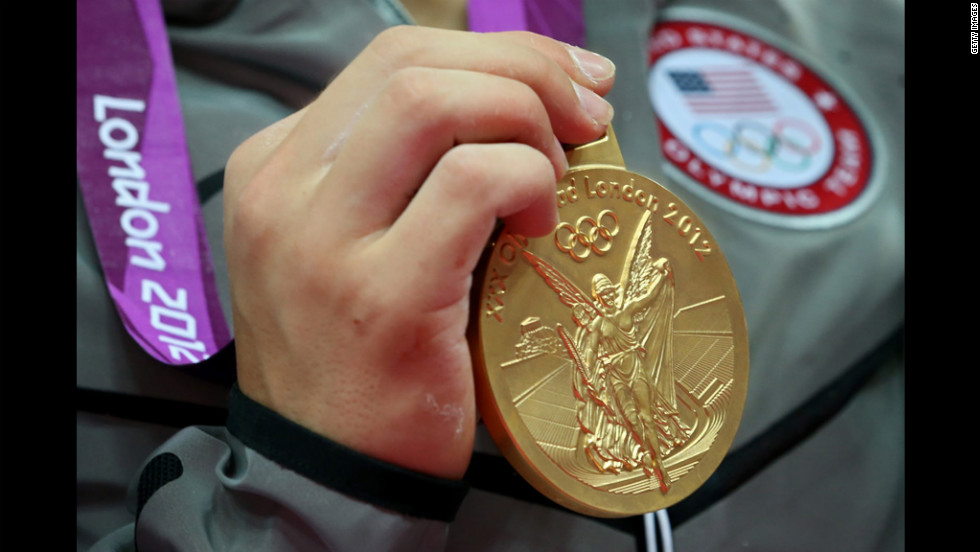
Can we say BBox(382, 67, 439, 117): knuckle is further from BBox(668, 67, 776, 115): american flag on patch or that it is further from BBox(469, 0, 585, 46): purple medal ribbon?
BBox(668, 67, 776, 115): american flag on patch

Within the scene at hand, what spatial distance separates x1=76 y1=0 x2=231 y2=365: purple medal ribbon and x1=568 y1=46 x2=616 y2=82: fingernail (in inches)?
20.3

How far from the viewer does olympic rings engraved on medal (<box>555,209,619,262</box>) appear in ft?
2.44

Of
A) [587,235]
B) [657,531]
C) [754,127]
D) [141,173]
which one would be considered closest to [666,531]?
[657,531]

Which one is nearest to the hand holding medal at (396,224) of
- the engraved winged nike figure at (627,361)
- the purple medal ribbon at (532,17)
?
the engraved winged nike figure at (627,361)

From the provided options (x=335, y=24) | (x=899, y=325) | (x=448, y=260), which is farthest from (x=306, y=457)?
(x=899, y=325)

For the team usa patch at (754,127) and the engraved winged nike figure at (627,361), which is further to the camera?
the team usa patch at (754,127)

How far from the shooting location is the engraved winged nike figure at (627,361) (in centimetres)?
74

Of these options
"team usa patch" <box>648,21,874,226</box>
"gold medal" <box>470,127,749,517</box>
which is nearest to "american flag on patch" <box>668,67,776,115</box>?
"team usa patch" <box>648,21,874,226</box>

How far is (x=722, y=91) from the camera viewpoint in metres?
1.22

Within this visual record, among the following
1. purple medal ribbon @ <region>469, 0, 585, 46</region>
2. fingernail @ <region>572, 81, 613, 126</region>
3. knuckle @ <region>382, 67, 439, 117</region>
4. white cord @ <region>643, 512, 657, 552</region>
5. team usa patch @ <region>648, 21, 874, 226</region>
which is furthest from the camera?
team usa patch @ <region>648, 21, 874, 226</region>

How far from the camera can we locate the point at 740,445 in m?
1.07

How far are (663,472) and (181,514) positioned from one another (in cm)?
47

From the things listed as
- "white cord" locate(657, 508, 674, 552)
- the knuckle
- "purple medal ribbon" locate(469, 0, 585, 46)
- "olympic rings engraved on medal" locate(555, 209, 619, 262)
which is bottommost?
"white cord" locate(657, 508, 674, 552)

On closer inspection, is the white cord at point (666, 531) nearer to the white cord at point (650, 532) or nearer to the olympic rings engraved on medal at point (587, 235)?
the white cord at point (650, 532)
